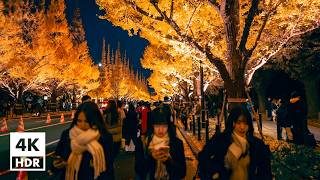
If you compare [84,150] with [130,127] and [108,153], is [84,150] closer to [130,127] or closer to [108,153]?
[108,153]

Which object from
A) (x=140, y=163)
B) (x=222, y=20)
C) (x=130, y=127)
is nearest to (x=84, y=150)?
(x=140, y=163)

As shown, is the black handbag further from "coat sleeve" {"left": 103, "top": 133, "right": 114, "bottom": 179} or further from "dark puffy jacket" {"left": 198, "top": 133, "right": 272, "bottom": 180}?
"coat sleeve" {"left": 103, "top": 133, "right": 114, "bottom": 179}

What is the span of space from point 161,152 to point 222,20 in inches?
437

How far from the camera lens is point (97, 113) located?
158 inches

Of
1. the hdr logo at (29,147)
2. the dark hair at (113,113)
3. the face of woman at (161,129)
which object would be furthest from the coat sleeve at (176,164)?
the dark hair at (113,113)

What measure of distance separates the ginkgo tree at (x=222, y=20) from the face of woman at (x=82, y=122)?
25.5ft

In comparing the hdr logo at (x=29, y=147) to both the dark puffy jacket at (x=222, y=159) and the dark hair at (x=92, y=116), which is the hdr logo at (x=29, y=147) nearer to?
the dark hair at (x=92, y=116)

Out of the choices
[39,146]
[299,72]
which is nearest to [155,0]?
[39,146]

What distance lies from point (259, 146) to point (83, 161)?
5.27 ft

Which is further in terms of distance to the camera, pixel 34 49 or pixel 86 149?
pixel 34 49

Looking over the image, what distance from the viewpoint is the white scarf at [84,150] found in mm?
3775

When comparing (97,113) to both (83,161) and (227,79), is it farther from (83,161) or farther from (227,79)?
(227,79)

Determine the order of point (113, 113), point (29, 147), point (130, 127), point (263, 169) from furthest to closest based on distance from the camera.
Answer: point (130, 127) < point (113, 113) < point (29, 147) < point (263, 169)

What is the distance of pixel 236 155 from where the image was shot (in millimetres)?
3727
